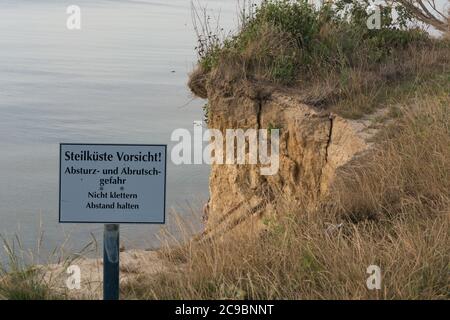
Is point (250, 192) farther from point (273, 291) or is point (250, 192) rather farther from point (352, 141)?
point (273, 291)

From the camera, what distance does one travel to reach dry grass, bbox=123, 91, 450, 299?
5.88m

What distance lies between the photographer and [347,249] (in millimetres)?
6242

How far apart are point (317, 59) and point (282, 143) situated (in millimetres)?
1601

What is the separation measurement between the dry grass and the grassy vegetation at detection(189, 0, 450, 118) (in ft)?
9.65

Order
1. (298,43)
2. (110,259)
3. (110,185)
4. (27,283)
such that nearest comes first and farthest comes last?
(110,185) < (110,259) < (27,283) < (298,43)

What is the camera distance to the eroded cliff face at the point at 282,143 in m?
10.9

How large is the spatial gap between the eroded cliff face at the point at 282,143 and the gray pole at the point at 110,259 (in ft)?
16.7

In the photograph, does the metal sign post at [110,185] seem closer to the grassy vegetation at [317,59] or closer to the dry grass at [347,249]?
the dry grass at [347,249]

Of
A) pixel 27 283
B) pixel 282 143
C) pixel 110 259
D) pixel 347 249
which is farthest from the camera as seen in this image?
pixel 282 143

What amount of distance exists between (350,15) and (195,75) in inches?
138

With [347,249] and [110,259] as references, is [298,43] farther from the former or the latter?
[110,259]

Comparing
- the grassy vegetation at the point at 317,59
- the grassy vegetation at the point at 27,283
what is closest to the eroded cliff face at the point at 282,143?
the grassy vegetation at the point at 317,59

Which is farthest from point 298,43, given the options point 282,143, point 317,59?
point 282,143

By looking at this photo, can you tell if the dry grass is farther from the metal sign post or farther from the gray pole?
the metal sign post
